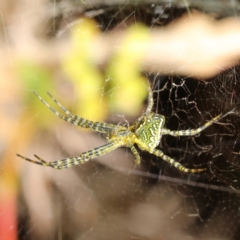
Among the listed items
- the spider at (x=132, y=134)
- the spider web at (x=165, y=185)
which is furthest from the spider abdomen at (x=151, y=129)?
the spider web at (x=165, y=185)

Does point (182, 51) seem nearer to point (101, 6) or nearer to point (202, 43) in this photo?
point (202, 43)

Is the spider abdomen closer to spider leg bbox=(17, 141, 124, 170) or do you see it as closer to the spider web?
spider leg bbox=(17, 141, 124, 170)

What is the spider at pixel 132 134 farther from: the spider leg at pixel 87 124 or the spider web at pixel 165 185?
the spider web at pixel 165 185

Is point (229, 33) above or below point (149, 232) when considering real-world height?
above

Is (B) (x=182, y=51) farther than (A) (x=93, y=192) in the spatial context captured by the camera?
No

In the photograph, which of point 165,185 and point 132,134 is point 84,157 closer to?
point 132,134

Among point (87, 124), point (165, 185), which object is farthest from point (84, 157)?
point (165, 185)

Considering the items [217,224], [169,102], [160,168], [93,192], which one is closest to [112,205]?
[93,192]
